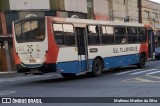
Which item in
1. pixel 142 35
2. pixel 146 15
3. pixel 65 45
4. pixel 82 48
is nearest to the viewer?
pixel 65 45

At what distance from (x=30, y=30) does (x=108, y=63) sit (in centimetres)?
583

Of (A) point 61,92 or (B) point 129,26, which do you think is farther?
(B) point 129,26

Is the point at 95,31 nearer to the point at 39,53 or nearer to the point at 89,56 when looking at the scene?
the point at 89,56

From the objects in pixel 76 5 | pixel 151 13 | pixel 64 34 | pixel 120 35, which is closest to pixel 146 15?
pixel 151 13

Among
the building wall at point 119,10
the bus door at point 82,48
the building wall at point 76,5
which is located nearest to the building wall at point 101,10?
the building wall at point 119,10

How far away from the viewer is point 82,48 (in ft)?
67.6

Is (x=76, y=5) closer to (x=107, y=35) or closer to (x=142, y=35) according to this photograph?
(x=142, y=35)

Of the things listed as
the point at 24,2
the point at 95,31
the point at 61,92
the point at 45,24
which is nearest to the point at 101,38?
the point at 95,31

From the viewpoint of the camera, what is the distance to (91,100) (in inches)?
500

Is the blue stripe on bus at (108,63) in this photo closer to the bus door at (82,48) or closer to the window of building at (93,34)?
the bus door at (82,48)

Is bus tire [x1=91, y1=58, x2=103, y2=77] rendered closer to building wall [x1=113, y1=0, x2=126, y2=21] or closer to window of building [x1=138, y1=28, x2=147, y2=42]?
window of building [x1=138, y1=28, x2=147, y2=42]

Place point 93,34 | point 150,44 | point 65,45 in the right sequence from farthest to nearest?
1. point 150,44
2. point 93,34
3. point 65,45

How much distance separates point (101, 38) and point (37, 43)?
4706 millimetres

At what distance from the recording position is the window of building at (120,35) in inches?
942
